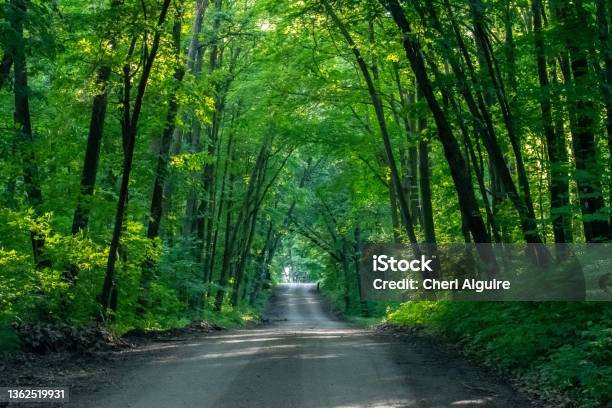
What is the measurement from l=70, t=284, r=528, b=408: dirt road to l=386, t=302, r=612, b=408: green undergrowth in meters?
0.56

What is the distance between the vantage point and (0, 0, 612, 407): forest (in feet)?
36.7

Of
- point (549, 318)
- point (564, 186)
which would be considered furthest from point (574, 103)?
point (549, 318)

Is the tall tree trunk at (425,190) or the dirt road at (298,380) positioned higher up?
the tall tree trunk at (425,190)

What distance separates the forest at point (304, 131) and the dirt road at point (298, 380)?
108 centimetres

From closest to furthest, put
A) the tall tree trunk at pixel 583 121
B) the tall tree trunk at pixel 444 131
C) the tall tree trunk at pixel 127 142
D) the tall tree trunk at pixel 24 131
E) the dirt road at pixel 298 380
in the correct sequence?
the dirt road at pixel 298 380, the tall tree trunk at pixel 583 121, the tall tree trunk at pixel 24 131, the tall tree trunk at pixel 444 131, the tall tree trunk at pixel 127 142

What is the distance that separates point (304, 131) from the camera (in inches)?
945

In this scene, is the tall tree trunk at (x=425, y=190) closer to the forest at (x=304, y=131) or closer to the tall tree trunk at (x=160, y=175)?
the forest at (x=304, y=131)

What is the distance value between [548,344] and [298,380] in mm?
3944

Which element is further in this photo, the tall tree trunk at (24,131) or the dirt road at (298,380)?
the tall tree trunk at (24,131)

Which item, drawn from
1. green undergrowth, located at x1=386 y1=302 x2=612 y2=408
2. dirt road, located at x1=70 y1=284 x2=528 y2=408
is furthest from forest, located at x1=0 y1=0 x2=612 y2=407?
dirt road, located at x1=70 y1=284 x2=528 y2=408

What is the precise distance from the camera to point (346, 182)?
2875cm

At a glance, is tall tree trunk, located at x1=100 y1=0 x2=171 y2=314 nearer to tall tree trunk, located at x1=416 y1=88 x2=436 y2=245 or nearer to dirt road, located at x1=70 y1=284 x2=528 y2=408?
dirt road, located at x1=70 y1=284 x2=528 y2=408

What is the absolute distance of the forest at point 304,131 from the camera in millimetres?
11195

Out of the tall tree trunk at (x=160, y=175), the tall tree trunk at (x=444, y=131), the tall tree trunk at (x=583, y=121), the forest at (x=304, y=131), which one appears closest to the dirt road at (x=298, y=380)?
the forest at (x=304, y=131)
